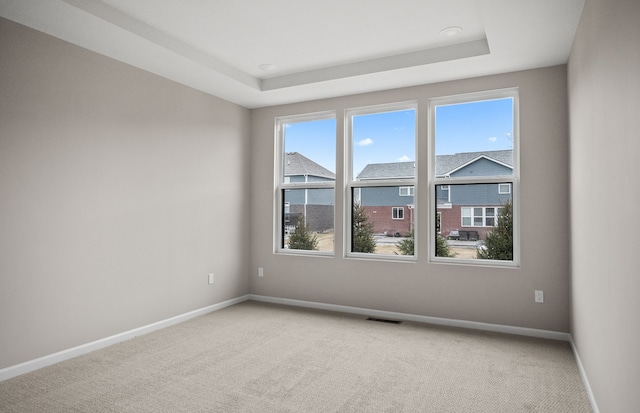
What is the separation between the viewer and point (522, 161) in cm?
391

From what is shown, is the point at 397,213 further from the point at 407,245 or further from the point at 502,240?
the point at 502,240

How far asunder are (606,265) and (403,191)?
8.47 ft

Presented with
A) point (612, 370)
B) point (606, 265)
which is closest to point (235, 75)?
point (606, 265)

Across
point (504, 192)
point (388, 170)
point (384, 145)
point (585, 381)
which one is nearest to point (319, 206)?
point (388, 170)

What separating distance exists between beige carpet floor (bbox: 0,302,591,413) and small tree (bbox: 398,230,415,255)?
849 mm

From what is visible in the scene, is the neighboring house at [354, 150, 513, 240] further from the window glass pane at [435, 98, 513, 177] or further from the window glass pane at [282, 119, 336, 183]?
the window glass pane at [282, 119, 336, 183]

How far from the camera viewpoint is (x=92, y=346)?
343 centimetres

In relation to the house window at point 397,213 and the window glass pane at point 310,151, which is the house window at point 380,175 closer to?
the house window at point 397,213

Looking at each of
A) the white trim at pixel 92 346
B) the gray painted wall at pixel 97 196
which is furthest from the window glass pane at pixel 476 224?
the white trim at pixel 92 346

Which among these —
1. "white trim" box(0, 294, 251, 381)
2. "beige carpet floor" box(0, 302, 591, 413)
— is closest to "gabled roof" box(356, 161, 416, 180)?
"beige carpet floor" box(0, 302, 591, 413)

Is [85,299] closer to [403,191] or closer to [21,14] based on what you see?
[21,14]

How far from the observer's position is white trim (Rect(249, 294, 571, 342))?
148 inches

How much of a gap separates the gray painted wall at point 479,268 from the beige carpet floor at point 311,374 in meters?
0.31

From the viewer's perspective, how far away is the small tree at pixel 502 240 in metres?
4.03
